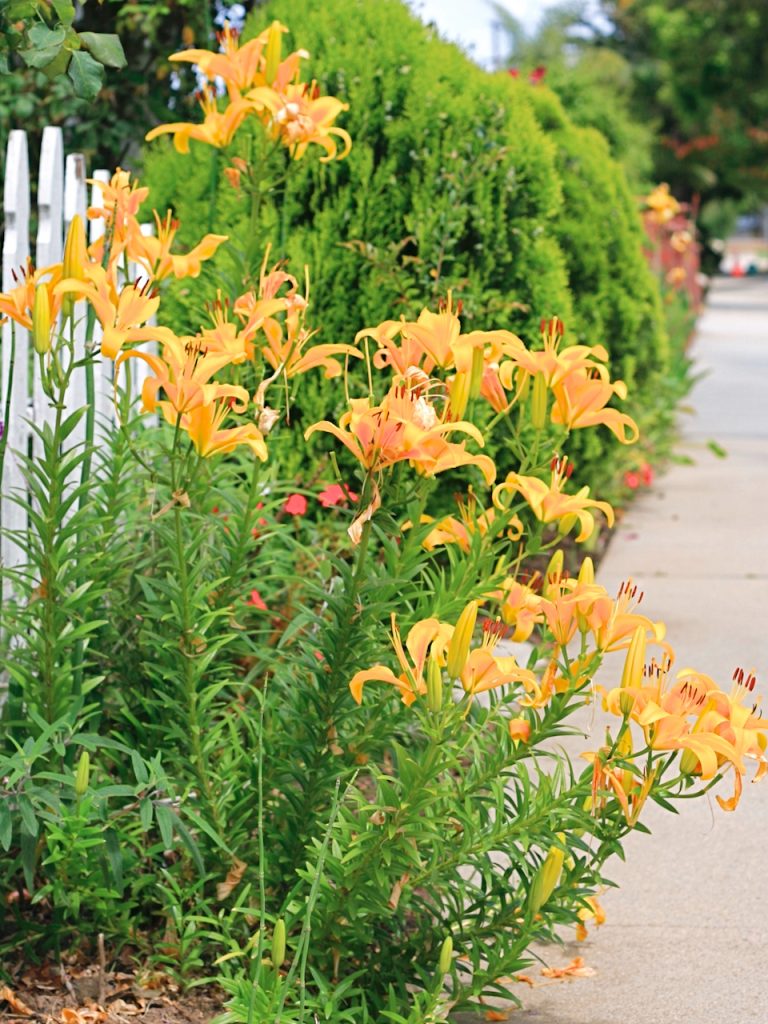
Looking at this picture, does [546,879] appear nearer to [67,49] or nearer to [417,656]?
[417,656]

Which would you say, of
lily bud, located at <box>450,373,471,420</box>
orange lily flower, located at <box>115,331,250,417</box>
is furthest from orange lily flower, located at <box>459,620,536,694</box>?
orange lily flower, located at <box>115,331,250,417</box>

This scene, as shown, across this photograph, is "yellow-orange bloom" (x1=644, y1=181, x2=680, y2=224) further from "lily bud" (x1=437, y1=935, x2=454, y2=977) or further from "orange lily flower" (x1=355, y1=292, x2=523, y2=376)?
"lily bud" (x1=437, y1=935, x2=454, y2=977)

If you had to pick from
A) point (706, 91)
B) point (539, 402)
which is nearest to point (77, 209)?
point (539, 402)

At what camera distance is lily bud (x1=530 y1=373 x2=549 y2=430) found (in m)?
2.19

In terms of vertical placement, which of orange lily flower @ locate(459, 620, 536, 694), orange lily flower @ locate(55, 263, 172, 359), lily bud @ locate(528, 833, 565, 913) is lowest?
lily bud @ locate(528, 833, 565, 913)

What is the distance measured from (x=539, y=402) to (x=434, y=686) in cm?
53

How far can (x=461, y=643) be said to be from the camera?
1.88m

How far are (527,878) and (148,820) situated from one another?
0.58 m

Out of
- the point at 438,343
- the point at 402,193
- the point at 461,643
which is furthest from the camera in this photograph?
the point at 402,193

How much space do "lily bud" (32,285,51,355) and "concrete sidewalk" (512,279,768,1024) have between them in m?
1.32

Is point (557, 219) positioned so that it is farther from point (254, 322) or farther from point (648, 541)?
point (254, 322)

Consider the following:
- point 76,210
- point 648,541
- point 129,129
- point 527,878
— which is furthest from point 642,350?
point 527,878

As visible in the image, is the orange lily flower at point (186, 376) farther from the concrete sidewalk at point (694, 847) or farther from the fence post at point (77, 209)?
the fence post at point (77, 209)

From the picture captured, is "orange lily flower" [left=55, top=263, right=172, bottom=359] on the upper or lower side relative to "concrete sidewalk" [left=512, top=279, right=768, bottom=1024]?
upper
